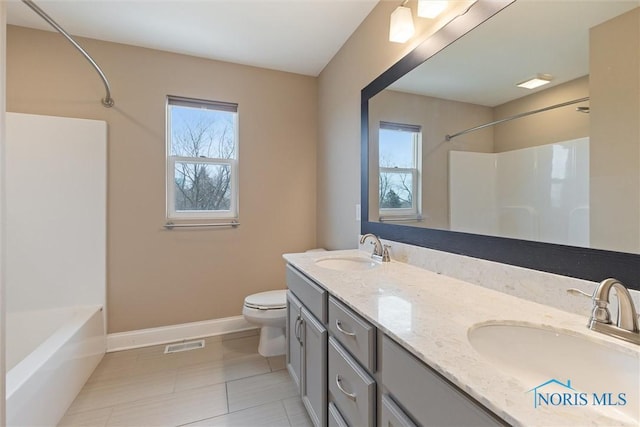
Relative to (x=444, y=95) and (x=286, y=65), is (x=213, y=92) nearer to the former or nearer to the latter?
(x=286, y=65)

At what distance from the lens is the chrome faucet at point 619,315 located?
0.65m

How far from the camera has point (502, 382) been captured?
1.72 feet

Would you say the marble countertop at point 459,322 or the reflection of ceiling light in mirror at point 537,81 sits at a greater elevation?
the reflection of ceiling light in mirror at point 537,81

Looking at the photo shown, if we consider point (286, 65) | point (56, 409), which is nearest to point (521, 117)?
point (286, 65)

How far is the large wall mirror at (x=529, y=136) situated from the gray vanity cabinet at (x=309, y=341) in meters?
0.64

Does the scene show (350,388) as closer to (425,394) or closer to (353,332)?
(353,332)

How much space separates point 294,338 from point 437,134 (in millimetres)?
1377

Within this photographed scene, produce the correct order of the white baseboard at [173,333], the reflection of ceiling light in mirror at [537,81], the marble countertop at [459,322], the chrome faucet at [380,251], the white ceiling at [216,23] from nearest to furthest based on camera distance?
the marble countertop at [459,322] < the reflection of ceiling light in mirror at [537,81] < the chrome faucet at [380,251] < the white ceiling at [216,23] < the white baseboard at [173,333]

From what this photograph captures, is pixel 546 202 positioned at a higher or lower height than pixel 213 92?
lower

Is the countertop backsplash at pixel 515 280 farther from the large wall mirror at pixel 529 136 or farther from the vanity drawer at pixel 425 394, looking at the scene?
the vanity drawer at pixel 425 394

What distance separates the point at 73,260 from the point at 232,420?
5.56 ft

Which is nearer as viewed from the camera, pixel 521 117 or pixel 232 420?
pixel 521 117

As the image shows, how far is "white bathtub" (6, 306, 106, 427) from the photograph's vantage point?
121 centimetres
